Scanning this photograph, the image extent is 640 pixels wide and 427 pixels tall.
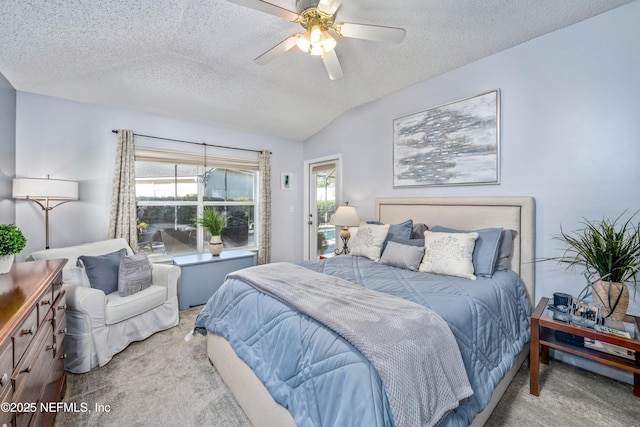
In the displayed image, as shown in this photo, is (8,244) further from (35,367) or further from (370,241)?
(370,241)

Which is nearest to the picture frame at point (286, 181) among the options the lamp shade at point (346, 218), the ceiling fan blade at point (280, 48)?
the lamp shade at point (346, 218)

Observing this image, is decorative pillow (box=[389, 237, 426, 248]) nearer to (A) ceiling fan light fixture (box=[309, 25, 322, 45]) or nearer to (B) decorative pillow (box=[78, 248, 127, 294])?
(A) ceiling fan light fixture (box=[309, 25, 322, 45])

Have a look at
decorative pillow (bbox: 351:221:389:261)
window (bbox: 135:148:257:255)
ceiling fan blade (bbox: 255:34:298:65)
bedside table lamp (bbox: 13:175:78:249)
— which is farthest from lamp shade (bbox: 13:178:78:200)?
decorative pillow (bbox: 351:221:389:261)

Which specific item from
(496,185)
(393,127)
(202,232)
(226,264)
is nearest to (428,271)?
(496,185)

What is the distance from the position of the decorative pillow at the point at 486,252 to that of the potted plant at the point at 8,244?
3.02 m

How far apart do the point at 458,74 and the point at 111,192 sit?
4.13 metres

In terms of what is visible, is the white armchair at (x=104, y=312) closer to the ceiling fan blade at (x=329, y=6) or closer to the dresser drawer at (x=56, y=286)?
the dresser drawer at (x=56, y=286)

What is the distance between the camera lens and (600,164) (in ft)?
6.97

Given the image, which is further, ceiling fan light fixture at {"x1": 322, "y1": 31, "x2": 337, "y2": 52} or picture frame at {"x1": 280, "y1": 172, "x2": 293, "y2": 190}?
picture frame at {"x1": 280, "y1": 172, "x2": 293, "y2": 190}

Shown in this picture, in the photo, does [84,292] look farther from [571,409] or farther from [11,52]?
[571,409]

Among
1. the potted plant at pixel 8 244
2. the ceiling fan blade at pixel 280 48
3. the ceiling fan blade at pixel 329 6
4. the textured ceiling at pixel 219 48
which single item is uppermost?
the textured ceiling at pixel 219 48

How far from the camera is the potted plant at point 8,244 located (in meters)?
1.40

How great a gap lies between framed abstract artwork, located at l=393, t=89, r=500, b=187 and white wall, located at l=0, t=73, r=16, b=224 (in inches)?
153

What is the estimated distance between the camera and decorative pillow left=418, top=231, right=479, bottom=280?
222 centimetres
